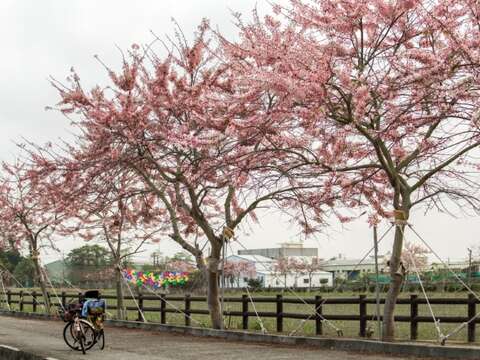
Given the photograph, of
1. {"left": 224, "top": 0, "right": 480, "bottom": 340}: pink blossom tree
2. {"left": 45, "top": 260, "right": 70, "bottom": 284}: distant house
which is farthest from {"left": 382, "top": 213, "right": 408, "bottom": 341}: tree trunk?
{"left": 45, "top": 260, "right": 70, "bottom": 284}: distant house

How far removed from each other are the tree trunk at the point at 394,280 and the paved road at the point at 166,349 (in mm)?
1563

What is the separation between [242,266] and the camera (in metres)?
86.1

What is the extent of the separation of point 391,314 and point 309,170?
3448mm

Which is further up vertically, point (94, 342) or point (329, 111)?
point (329, 111)

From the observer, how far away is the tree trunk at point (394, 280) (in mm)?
13852

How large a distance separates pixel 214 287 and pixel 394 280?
620 cm

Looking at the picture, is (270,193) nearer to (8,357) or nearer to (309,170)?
(309,170)

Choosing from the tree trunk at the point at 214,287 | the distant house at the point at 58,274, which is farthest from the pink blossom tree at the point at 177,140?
the distant house at the point at 58,274

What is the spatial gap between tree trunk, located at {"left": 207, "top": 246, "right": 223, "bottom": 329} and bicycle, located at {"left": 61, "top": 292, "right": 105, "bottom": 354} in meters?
4.37

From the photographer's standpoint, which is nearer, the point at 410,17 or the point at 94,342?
the point at 410,17

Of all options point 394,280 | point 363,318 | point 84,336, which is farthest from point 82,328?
point 363,318

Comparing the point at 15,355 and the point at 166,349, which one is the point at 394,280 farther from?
the point at 15,355

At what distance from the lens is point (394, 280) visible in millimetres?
13953

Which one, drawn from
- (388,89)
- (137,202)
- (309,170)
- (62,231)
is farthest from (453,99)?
(62,231)
